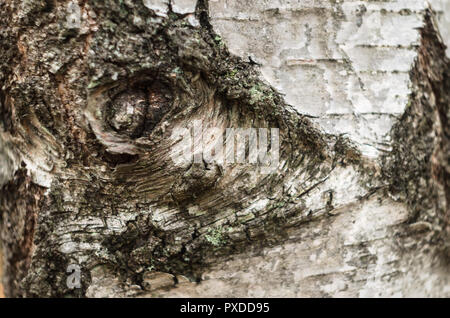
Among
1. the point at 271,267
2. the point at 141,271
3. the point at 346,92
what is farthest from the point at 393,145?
the point at 141,271

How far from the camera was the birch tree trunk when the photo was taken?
93 centimetres

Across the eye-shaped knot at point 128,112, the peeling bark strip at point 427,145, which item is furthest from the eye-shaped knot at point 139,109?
the peeling bark strip at point 427,145

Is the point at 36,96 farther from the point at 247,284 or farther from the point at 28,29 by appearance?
the point at 247,284

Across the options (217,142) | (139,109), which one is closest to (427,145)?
(217,142)

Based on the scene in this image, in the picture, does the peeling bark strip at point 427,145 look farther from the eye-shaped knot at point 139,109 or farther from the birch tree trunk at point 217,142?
the eye-shaped knot at point 139,109

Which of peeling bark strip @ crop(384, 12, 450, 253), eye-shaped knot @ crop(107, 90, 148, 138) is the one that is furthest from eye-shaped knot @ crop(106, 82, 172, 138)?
peeling bark strip @ crop(384, 12, 450, 253)

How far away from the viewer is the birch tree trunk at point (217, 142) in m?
0.93

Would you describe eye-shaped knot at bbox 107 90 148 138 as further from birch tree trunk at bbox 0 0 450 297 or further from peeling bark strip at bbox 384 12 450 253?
peeling bark strip at bbox 384 12 450 253

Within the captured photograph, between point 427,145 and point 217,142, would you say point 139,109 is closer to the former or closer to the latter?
point 217,142

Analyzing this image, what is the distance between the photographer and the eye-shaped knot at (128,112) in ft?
3.13

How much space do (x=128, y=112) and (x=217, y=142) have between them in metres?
0.20

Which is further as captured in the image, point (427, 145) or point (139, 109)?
point (427, 145)

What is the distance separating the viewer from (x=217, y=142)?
986mm

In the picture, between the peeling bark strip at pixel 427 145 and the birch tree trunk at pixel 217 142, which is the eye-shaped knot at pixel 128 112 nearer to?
the birch tree trunk at pixel 217 142
